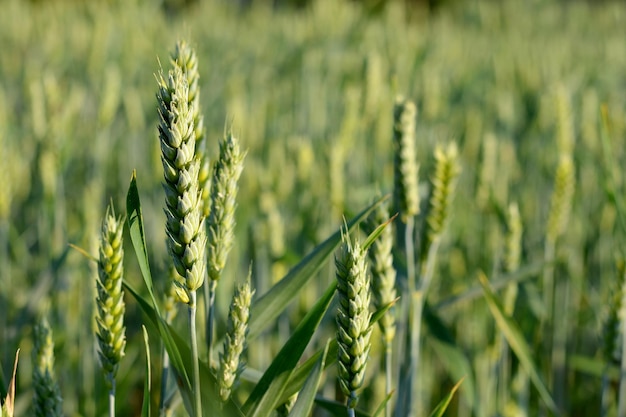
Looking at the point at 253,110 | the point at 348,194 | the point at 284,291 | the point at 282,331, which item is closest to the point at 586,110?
the point at 348,194

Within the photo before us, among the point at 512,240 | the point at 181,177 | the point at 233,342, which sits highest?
the point at 181,177

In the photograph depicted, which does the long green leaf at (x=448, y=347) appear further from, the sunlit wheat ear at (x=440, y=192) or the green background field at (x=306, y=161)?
the sunlit wheat ear at (x=440, y=192)

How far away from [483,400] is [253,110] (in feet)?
3.99

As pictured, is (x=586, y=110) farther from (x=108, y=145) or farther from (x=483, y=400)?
(x=108, y=145)

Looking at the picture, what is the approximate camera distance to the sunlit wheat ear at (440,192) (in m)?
0.78

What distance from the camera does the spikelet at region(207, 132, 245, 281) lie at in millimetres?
532

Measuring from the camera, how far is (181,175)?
0.44 m

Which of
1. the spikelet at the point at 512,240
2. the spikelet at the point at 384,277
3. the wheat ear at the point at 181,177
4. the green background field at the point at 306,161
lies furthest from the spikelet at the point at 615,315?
the wheat ear at the point at 181,177

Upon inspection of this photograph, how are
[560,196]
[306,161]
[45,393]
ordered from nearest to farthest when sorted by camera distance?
1. [45,393]
2. [560,196]
3. [306,161]

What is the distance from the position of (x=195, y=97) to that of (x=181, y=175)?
10 centimetres

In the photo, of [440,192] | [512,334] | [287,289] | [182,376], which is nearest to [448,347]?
[512,334]

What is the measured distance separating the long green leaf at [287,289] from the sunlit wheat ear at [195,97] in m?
0.10

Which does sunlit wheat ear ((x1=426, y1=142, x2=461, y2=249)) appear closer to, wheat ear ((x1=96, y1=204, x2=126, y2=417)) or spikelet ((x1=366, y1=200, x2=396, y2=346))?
spikelet ((x1=366, y1=200, x2=396, y2=346))

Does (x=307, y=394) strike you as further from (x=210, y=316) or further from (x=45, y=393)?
(x=45, y=393)
